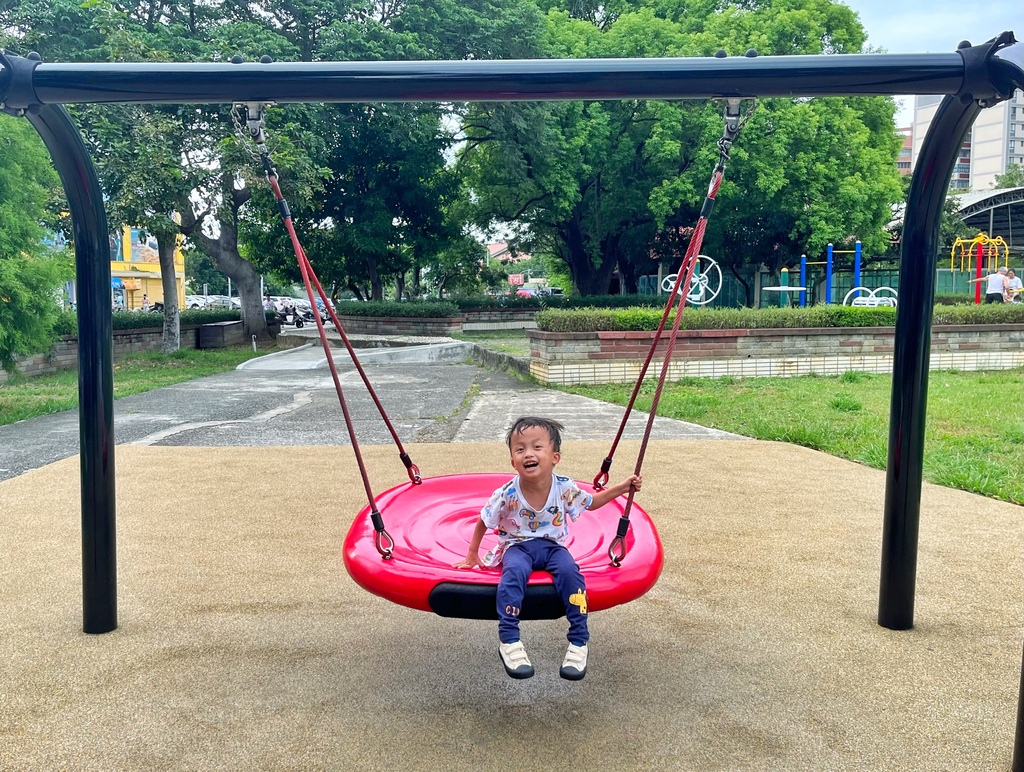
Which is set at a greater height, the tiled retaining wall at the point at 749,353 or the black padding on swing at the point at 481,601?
the tiled retaining wall at the point at 749,353

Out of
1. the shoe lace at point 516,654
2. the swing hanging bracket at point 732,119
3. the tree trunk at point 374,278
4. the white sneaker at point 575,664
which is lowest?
the white sneaker at point 575,664

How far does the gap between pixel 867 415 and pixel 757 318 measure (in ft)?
12.2

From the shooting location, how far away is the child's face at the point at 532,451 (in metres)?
2.67

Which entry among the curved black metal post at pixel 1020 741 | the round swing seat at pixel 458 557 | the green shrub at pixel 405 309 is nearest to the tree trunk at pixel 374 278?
the green shrub at pixel 405 309

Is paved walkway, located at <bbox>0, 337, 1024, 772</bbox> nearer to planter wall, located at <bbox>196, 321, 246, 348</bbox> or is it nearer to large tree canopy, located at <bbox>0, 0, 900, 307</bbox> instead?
large tree canopy, located at <bbox>0, 0, 900, 307</bbox>

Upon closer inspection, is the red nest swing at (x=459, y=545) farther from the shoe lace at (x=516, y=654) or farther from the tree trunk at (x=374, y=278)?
the tree trunk at (x=374, y=278)

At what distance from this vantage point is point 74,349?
593 inches

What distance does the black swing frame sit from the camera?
2574 millimetres

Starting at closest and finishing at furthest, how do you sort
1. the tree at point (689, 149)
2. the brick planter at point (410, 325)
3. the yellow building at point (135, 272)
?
the tree at point (689, 149) → the brick planter at point (410, 325) → the yellow building at point (135, 272)

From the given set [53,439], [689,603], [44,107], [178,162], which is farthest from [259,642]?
[178,162]

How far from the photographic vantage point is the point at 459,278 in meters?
36.2

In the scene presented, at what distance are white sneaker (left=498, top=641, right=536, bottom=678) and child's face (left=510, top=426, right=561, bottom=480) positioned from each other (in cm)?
55

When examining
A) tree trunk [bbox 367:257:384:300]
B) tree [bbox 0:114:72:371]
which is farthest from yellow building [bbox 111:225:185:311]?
tree [bbox 0:114:72:371]

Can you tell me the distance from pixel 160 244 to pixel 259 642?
16648 mm
